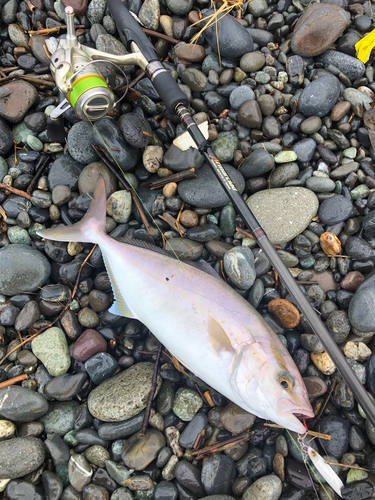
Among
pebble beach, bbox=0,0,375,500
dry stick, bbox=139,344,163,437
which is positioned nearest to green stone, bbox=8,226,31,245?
pebble beach, bbox=0,0,375,500

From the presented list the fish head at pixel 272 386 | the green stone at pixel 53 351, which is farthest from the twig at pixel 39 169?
the fish head at pixel 272 386

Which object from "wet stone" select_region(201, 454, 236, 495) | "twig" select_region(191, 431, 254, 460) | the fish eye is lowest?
"wet stone" select_region(201, 454, 236, 495)

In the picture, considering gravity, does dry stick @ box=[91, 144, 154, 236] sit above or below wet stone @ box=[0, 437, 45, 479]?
above

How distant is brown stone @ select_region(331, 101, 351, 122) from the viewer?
11.4 feet

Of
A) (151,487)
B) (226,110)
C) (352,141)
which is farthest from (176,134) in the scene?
(151,487)

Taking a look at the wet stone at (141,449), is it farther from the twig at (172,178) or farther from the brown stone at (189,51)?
the brown stone at (189,51)

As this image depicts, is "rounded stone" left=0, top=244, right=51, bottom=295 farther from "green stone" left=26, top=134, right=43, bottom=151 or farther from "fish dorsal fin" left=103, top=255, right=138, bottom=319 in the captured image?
"green stone" left=26, top=134, right=43, bottom=151

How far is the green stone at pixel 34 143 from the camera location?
3.50 metres

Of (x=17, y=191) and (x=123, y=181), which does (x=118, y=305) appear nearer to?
(x=123, y=181)

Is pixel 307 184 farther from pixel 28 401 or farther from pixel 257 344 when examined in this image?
pixel 28 401

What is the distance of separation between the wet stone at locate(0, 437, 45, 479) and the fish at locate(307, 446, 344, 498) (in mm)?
2255

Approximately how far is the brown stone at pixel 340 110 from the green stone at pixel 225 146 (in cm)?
111

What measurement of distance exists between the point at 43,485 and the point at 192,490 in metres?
1.27

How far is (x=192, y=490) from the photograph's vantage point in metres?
2.67
